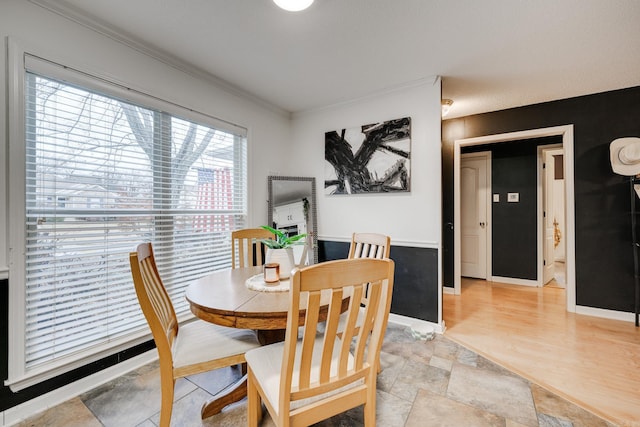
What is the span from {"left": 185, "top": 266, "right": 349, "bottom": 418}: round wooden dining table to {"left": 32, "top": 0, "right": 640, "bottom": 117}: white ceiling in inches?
68.4

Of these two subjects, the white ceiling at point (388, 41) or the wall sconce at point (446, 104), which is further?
the wall sconce at point (446, 104)

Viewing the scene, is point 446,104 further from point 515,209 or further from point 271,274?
point 271,274

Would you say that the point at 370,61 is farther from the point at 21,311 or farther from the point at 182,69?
the point at 21,311

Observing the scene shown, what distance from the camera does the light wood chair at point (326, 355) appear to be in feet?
3.04

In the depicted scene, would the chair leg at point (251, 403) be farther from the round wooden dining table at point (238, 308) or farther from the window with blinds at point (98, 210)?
the window with blinds at point (98, 210)

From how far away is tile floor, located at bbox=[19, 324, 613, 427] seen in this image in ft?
5.02

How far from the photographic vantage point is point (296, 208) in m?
3.41

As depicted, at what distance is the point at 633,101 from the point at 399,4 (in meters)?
3.00

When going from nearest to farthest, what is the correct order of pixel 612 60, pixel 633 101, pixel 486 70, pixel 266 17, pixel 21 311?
pixel 21 311
pixel 266 17
pixel 612 60
pixel 486 70
pixel 633 101

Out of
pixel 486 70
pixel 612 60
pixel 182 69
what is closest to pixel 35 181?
pixel 182 69

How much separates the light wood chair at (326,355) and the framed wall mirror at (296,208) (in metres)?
2.10

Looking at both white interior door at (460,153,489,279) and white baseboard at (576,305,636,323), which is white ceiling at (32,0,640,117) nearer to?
white interior door at (460,153,489,279)

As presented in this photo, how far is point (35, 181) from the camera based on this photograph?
1.66 m

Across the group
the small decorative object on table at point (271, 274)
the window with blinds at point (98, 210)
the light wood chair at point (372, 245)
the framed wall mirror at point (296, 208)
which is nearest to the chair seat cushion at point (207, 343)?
the small decorative object on table at point (271, 274)
